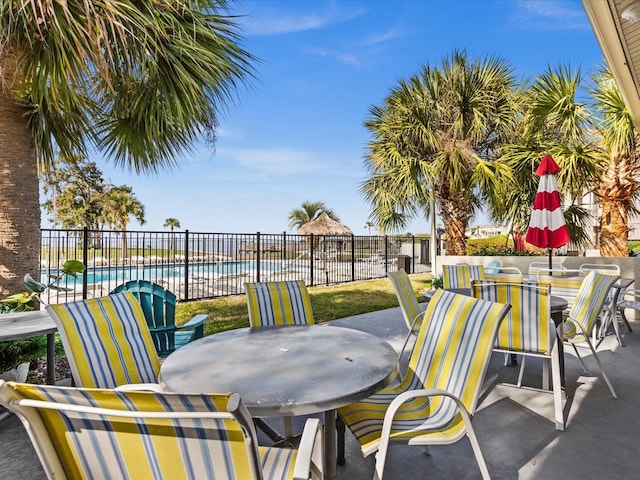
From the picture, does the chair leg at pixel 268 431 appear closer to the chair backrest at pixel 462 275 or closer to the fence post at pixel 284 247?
the chair backrest at pixel 462 275

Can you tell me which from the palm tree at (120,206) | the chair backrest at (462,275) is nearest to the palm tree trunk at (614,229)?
the chair backrest at (462,275)

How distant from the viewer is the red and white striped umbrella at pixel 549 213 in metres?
4.74

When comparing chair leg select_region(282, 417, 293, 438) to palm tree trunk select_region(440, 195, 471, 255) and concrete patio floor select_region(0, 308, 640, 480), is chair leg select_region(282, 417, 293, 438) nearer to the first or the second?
concrete patio floor select_region(0, 308, 640, 480)

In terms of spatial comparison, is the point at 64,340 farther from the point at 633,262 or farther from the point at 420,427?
the point at 633,262

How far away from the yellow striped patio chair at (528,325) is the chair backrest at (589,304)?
0.61 metres

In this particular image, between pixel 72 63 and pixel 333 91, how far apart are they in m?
13.5

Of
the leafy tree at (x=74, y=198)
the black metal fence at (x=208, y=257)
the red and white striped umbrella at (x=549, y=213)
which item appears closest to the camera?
the red and white striped umbrella at (x=549, y=213)

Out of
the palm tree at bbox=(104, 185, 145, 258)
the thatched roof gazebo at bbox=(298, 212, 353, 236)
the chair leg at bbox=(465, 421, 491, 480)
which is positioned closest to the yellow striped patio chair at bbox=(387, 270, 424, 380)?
the chair leg at bbox=(465, 421, 491, 480)

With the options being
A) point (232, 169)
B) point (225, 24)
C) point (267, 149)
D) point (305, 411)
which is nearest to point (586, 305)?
point (305, 411)

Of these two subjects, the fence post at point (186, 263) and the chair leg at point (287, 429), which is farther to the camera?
the fence post at point (186, 263)

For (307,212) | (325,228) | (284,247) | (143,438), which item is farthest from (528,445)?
(307,212)

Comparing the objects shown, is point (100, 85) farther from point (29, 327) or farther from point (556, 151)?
point (556, 151)

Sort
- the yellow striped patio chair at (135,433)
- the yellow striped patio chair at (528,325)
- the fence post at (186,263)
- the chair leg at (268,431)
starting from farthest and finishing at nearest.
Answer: the fence post at (186,263)
the yellow striped patio chair at (528,325)
the chair leg at (268,431)
the yellow striped patio chair at (135,433)

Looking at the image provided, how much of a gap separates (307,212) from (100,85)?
73.0ft
